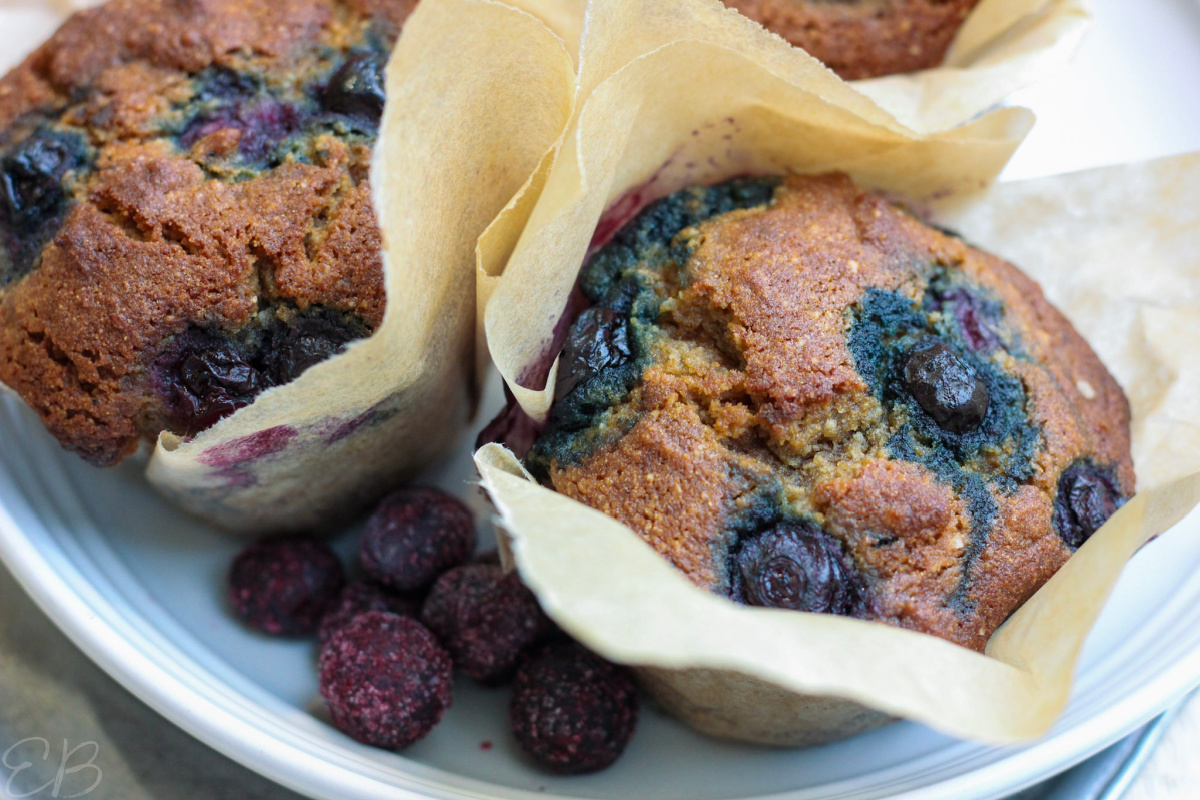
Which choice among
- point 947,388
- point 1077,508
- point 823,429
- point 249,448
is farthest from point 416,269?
point 1077,508

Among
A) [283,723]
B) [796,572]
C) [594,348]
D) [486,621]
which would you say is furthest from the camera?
[486,621]

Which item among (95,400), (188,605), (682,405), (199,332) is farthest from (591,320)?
(188,605)

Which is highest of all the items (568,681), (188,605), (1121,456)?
(1121,456)

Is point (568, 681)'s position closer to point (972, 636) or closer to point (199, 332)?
point (972, 636)

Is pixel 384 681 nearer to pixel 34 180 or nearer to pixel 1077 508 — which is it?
pixel 34 180

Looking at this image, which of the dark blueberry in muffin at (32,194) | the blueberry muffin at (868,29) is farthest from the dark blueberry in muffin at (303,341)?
the blueberry muffin at (868,29)

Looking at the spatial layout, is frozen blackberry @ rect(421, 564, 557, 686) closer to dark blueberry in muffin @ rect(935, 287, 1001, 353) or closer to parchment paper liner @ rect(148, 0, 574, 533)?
parchment paper liner @ rect(148, 0, 574, 533)

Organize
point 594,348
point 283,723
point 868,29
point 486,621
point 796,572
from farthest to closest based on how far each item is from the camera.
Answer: point 868,29, point 486,621, point 283,723, point 594,348, point 796,572
